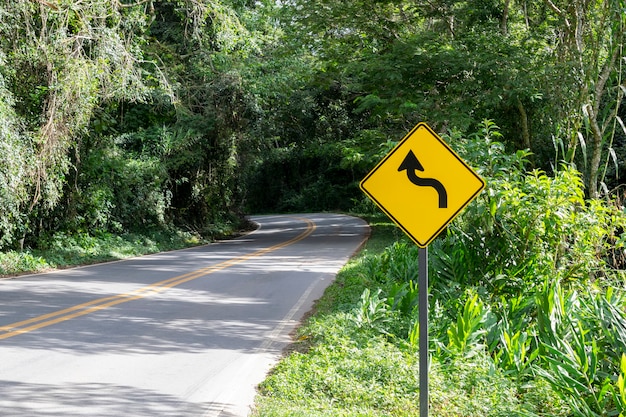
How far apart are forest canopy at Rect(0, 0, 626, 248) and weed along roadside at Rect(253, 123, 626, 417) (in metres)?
0.95

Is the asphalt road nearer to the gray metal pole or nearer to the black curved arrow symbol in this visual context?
the gray metal pole

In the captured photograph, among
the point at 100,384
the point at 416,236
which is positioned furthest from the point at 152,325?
the point at 416,236

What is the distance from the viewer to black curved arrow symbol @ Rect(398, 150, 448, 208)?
18.7 feet

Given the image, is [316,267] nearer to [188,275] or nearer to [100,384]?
[188,275]

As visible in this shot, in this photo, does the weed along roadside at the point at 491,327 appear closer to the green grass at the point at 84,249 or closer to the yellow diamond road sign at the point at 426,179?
the yellow diamond road sign at the point at 426,179

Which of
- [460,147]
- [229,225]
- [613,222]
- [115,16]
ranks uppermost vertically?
[115,16]

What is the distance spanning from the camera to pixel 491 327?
27.7 ft

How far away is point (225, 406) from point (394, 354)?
2.09 meters

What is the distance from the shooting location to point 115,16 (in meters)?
18.0

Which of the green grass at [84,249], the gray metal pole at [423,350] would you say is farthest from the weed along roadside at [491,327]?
A: the green grass at [84,249]

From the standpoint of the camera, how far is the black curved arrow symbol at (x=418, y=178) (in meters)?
5.71

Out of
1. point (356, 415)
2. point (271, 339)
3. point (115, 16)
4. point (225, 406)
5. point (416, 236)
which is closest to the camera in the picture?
point (416, 236)

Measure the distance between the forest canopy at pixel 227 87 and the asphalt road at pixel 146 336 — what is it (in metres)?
3.64

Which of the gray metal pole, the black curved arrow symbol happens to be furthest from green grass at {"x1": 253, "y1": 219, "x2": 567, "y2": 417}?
the black curved arrow symbol
